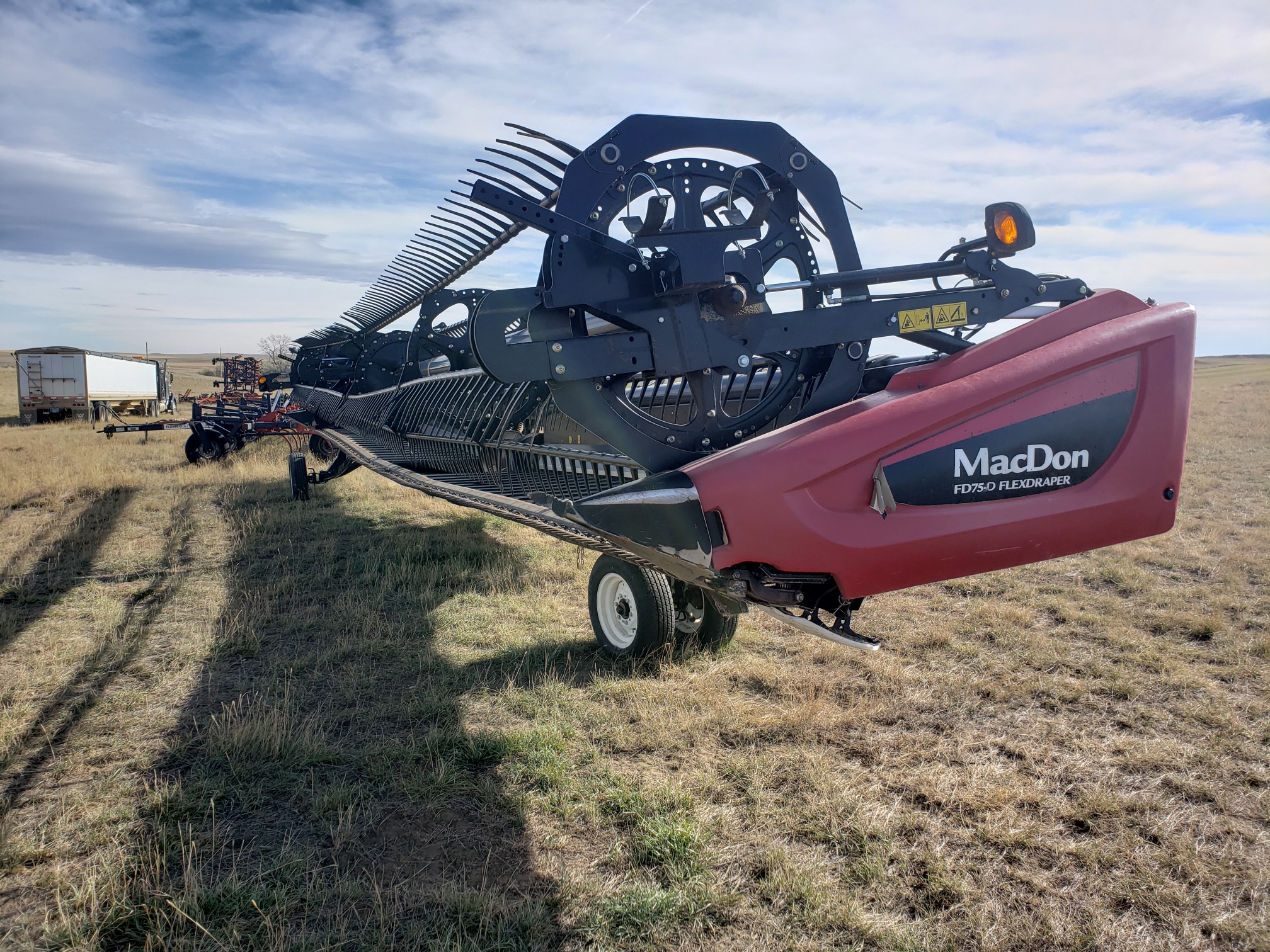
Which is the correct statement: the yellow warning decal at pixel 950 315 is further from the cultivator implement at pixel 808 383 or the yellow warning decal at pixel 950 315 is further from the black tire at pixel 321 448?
the black tire at pixel 321 448

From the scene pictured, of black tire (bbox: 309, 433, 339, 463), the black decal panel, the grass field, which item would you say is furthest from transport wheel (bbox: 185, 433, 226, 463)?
the black decal panel

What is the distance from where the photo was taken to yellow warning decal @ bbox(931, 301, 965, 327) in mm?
3680

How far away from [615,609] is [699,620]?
0.50 metres

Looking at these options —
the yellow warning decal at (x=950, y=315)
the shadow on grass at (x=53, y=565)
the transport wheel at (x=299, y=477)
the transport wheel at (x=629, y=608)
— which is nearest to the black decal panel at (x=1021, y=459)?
the yellow warning decal at (x=950, y=315)

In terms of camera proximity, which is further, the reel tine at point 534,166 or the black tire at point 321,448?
the black tire at point 321,448

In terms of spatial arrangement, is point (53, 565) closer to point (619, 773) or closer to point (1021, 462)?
point (619, 773)

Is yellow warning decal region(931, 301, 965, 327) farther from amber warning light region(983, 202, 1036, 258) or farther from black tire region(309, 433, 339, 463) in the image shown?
black tire region(309, 433, 339, 463)

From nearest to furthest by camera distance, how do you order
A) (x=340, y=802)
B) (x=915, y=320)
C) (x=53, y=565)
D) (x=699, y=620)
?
(x=340, y=802)
(x=915, y=320)
(x=699, y=620)
(x=53, y=565)

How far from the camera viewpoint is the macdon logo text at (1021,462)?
2.93m

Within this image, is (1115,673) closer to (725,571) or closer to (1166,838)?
(1166,838)

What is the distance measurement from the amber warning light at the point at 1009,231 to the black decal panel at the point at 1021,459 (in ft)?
3.07

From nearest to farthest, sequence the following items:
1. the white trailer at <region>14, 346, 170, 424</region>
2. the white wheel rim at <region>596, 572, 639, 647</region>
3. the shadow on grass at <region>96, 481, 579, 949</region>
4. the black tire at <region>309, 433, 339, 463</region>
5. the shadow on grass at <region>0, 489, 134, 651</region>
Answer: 1. the shadow on grass at <region>96, 481, 579, 949</region>
2. the white wheel rim at <region>596, 572, 639, 647</region>
3. the shadow on grass at <region>0, 489, 134, 651</region>
4. the black tire at <region>309, 433, 339, 463</region>
5. the white trailer at <region>14, 346, 170, 424</region>

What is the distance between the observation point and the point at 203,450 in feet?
47.2

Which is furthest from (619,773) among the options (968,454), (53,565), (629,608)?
(53,565)
